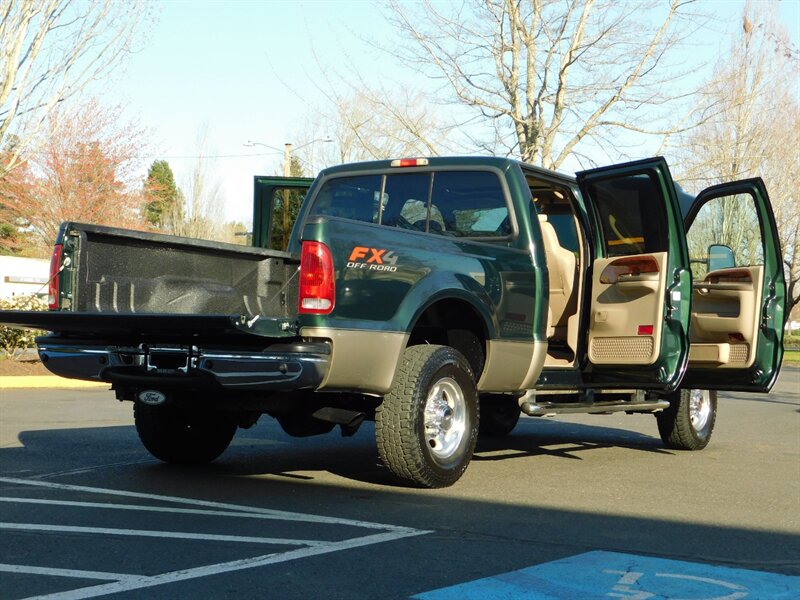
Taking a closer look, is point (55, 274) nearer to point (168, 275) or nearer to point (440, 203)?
point (168, 275)

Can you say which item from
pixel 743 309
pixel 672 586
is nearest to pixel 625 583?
pixel 672 586

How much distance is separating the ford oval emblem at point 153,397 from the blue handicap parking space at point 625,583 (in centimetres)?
282

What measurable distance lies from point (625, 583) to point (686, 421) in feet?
18.2

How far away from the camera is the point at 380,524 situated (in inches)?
228

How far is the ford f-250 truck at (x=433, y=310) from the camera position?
6.37 metres

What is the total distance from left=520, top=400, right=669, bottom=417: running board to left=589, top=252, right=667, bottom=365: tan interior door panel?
396 millimetres

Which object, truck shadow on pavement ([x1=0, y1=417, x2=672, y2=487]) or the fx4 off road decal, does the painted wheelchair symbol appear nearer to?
the fx4 off road decal

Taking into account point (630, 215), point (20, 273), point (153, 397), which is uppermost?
point (20, 273)

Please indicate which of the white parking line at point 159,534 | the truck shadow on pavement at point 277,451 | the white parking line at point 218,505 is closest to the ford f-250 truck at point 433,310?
the truck shadow on pavement at point 277,451

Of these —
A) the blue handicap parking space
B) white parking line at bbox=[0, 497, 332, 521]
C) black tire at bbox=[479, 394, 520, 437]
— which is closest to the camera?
the blue handicap parking space

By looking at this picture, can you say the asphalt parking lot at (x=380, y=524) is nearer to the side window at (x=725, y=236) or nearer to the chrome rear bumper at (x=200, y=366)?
the chrome rear bumper at (x=200, y=366)

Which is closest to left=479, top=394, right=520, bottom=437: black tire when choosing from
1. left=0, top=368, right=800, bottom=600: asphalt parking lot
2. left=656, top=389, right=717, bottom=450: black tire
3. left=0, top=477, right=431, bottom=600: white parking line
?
left=0, top=368, right=800, bottom=600: asphalt parking lot

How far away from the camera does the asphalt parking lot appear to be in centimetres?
454

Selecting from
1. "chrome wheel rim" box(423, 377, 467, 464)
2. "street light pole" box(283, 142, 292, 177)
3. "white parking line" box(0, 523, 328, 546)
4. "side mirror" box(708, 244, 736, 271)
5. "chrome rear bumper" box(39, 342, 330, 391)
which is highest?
"street light pole" box(283, 142, 292, 177)
